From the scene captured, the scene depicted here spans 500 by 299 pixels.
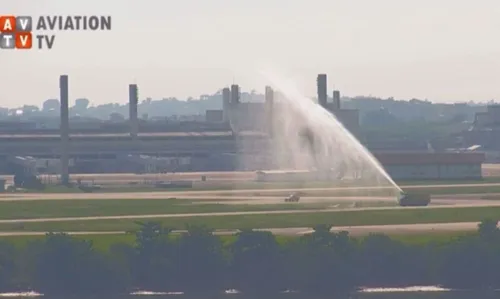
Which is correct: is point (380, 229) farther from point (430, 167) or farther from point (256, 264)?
point (430, 167)

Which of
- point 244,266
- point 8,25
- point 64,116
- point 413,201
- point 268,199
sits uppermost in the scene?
point 8,25

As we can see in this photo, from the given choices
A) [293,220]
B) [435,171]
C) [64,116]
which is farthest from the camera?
[64,116]

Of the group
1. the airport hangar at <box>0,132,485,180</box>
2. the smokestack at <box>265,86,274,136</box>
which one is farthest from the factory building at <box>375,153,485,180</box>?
the smokestack at <box>265,86,274,136</box>

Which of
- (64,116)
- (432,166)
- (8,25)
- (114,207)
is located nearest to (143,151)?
(64,116)

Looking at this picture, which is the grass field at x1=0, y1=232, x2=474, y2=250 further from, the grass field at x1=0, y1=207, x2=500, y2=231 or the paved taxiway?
the grass field at x1=0, y1=207, x2=500, y2=231

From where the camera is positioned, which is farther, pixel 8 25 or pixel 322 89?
pixel 322 89

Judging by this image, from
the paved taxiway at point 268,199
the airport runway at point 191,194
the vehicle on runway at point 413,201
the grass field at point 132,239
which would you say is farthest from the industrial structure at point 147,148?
the grass field at point 132,239

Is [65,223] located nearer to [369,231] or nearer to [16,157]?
[369,231]

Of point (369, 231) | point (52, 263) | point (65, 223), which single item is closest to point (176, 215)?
point (65, 223)
